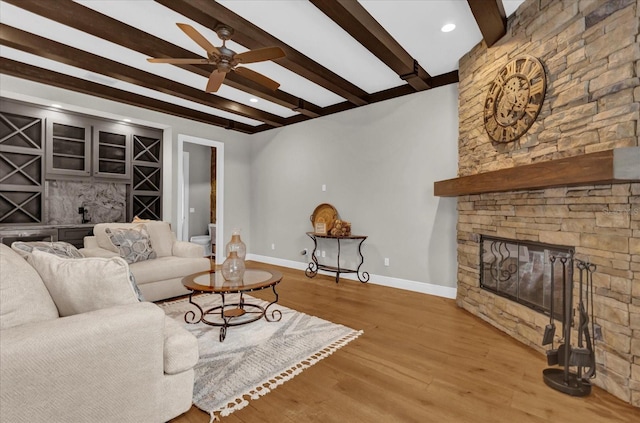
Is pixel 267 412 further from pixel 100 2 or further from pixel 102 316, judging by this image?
pixel 100 2

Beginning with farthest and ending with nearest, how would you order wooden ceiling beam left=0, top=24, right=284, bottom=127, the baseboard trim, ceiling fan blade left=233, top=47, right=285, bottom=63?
1. the baseboard trim
2. wooden ceiling beam left=0, top=24, right=284, bottom=127
3. ceiling fan blade left=233, top=47, right=285, bottom=63

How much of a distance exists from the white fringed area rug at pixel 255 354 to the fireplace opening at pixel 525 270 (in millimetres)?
1490

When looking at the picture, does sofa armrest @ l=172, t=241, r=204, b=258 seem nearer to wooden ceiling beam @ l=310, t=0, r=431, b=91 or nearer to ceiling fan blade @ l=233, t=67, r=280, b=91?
ceiling fan blade @ l=233, t=67, r=280, b=91

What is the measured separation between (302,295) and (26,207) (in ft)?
13.5

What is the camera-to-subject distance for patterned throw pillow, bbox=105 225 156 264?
3465mm

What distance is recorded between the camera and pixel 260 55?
8.79 ft

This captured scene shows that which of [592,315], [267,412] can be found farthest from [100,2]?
[592,315]

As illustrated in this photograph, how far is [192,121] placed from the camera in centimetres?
561

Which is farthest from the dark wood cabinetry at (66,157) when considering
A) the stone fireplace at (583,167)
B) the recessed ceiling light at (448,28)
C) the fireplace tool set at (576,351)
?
the fireplace tool set at (576,351)

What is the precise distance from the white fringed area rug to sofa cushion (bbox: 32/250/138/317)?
0.81 meters

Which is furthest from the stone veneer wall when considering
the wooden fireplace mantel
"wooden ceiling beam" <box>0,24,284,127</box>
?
"wooden ceiling beam" <box>0,24,284,127</box>

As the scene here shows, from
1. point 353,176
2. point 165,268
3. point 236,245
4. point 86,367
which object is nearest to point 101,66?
point 165,268

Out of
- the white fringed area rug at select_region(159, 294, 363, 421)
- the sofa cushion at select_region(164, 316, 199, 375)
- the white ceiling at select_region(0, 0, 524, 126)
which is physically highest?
the white ceiling at select_region(0, 0, 524, 126)

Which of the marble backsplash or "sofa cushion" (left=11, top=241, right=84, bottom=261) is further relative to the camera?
the marble backsplash
